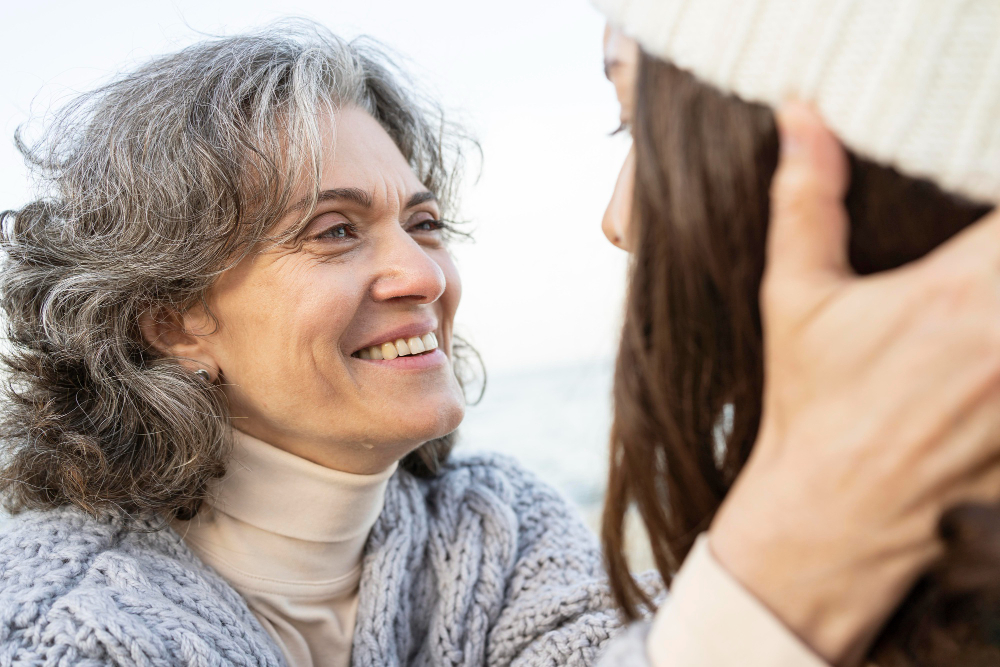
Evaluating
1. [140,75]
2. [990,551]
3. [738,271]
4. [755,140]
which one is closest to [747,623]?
[990,551]

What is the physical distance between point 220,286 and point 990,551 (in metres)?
1.59

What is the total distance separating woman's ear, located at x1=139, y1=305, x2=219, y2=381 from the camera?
6.01 ft

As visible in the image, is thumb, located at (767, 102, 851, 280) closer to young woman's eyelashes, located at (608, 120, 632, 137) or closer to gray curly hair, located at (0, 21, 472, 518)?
young woman's eyelashes, located at (608, 120, 632, 137)

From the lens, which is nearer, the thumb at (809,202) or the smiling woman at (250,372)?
the thumb at (809,202)

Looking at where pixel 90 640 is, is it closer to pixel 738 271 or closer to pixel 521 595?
pixel 521 595

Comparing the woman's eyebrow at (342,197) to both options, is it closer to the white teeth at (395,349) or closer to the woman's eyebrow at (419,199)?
the woman's eyebrow at (419,199)

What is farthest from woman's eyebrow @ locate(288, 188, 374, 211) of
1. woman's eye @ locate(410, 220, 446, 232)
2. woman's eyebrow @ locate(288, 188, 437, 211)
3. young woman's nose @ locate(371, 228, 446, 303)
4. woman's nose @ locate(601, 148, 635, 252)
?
woman's nose @ locate(601, 148, 635, 252)

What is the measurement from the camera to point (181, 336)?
187 cm

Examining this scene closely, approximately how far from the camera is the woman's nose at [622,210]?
42.0 inches

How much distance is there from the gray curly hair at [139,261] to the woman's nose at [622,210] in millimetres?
821

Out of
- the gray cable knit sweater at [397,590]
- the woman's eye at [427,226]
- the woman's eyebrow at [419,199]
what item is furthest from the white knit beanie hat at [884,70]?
the woman's eye at [427,226]

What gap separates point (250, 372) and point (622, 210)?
3.44 ft

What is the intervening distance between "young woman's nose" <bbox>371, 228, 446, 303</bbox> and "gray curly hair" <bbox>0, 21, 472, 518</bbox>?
239 mm

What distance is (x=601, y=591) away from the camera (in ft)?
5.60
